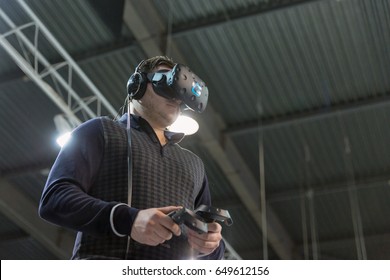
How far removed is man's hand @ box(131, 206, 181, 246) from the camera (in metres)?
0.84

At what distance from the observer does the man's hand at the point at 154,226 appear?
2.77 feet

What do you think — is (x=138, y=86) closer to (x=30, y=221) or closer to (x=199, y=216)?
(x=199, y=216)

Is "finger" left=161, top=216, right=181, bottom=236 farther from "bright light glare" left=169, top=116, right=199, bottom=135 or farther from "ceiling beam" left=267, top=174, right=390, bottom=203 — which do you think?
"ceiling beam" left=267, top=174, right=390, bottom=203

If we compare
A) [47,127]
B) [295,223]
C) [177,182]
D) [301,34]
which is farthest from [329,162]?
[177,182]

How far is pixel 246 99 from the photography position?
251 inches

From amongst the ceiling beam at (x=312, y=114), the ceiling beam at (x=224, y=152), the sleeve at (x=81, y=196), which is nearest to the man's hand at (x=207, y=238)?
the sleeve at (x=81, y=196)

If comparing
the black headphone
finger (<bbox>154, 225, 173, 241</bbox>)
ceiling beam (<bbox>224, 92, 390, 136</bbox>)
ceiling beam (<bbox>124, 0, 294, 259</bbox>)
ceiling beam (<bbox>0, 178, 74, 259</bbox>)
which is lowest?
finger (<bbox>154, 225, 173, 241</bbox>)

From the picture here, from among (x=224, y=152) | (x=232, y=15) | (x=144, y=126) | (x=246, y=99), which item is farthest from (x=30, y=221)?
(x=144, y=126)

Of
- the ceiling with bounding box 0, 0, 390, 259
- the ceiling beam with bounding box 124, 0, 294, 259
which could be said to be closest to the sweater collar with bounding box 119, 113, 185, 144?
the ceiling with bounding box 0, 0, 390, 259

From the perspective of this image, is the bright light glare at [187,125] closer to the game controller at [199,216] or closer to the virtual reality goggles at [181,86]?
the virtual reality goggles at [181,86]

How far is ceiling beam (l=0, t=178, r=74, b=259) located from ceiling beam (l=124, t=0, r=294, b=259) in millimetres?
2826

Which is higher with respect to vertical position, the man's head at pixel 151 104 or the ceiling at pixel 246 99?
the ceiling at pixel 246 99

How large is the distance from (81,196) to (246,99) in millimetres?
5532
